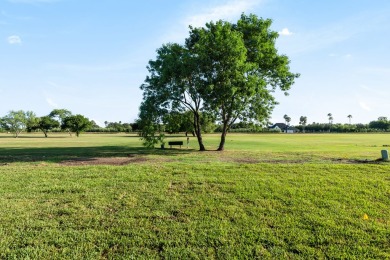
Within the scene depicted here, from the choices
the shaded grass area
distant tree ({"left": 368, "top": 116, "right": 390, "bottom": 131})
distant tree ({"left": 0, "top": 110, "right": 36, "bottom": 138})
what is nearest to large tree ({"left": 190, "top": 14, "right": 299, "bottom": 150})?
the shaded grass area

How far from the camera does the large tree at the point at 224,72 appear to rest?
24812 millimetres

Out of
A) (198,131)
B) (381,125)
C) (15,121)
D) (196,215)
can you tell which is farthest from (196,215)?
(381,125)

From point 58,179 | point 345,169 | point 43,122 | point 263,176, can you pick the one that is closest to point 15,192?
point 58,179

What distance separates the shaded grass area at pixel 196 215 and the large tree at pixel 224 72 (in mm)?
14736

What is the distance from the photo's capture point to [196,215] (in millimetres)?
7441

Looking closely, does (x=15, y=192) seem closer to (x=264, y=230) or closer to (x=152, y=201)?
(x=152, y=201)

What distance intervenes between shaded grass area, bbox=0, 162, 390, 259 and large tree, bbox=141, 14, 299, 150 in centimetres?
1474

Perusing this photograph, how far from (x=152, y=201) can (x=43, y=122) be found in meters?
99.7

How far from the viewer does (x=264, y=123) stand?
31.0 meters

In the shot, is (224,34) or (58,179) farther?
(224,34)

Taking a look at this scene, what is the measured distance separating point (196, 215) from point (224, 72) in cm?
1918

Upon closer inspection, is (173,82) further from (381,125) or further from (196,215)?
(381,125)

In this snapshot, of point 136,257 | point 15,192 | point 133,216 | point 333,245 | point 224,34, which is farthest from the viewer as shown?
point 224,34

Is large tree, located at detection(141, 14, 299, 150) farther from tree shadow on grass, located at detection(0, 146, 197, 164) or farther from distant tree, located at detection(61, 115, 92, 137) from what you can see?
distant tree, located at detection(61, 115, 92, 137)
